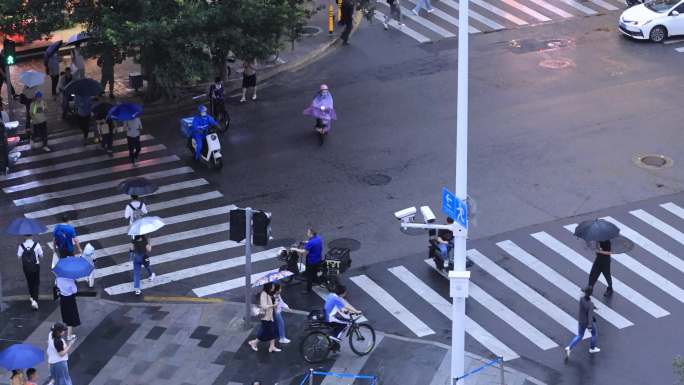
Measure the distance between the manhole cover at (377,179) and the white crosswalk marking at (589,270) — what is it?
432 cm

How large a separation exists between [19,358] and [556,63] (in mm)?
22095

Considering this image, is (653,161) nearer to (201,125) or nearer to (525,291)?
(525,291)

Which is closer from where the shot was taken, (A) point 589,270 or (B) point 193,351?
(B) point 193,351

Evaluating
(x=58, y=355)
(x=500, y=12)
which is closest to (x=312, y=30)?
(x=500, y=12)

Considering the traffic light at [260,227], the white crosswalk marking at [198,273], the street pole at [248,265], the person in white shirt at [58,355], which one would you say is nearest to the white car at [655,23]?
the white crosswalk marking at [198,273]

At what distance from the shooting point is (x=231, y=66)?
1378 inches

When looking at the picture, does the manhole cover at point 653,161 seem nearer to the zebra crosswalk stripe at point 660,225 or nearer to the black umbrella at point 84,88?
the zebra crosswalk stripe at point 660,225

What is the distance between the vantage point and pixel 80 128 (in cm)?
3028

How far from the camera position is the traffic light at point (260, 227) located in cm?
1928

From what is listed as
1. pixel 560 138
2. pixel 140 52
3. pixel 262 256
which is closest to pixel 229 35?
pixel 140 52

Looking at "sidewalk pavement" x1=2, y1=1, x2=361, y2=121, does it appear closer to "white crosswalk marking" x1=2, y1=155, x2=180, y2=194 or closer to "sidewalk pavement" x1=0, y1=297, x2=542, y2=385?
"white crosswalk marking" x1=2, y1=155, x2=180, y2=194

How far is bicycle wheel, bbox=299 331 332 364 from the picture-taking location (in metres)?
18.9

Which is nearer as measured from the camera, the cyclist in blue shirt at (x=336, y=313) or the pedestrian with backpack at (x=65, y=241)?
the cyclist in blue shirt at (x=336, y=313)

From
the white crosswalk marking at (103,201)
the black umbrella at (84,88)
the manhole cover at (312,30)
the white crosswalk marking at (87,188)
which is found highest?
the black umbrella at (84,88)
